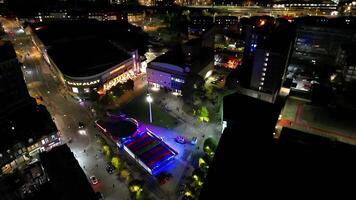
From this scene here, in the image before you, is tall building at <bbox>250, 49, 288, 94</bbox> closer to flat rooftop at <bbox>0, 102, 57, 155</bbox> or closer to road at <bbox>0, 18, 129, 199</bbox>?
road at <bbox>0, 18, 129, 199</bbox>

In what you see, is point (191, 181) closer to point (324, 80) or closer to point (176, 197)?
point (176, 197)

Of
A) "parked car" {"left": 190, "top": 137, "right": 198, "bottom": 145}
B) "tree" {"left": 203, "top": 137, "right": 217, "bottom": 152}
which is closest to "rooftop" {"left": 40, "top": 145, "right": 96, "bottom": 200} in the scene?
"tree" {"left": 203, "top": 137, "right": 217, "bottom": 152}

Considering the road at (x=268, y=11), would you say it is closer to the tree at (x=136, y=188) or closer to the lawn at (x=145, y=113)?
the lawn at (x=145, y=113)

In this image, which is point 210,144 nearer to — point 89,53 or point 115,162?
point 115,162

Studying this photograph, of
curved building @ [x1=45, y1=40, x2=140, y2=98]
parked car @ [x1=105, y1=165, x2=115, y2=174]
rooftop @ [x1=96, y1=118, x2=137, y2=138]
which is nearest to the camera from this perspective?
parked car @ [x1=105, y1=165, x2=115, y2=174]

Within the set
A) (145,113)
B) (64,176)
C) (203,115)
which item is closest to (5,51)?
(145,113)

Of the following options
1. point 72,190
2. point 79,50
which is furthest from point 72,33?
point 72,190
